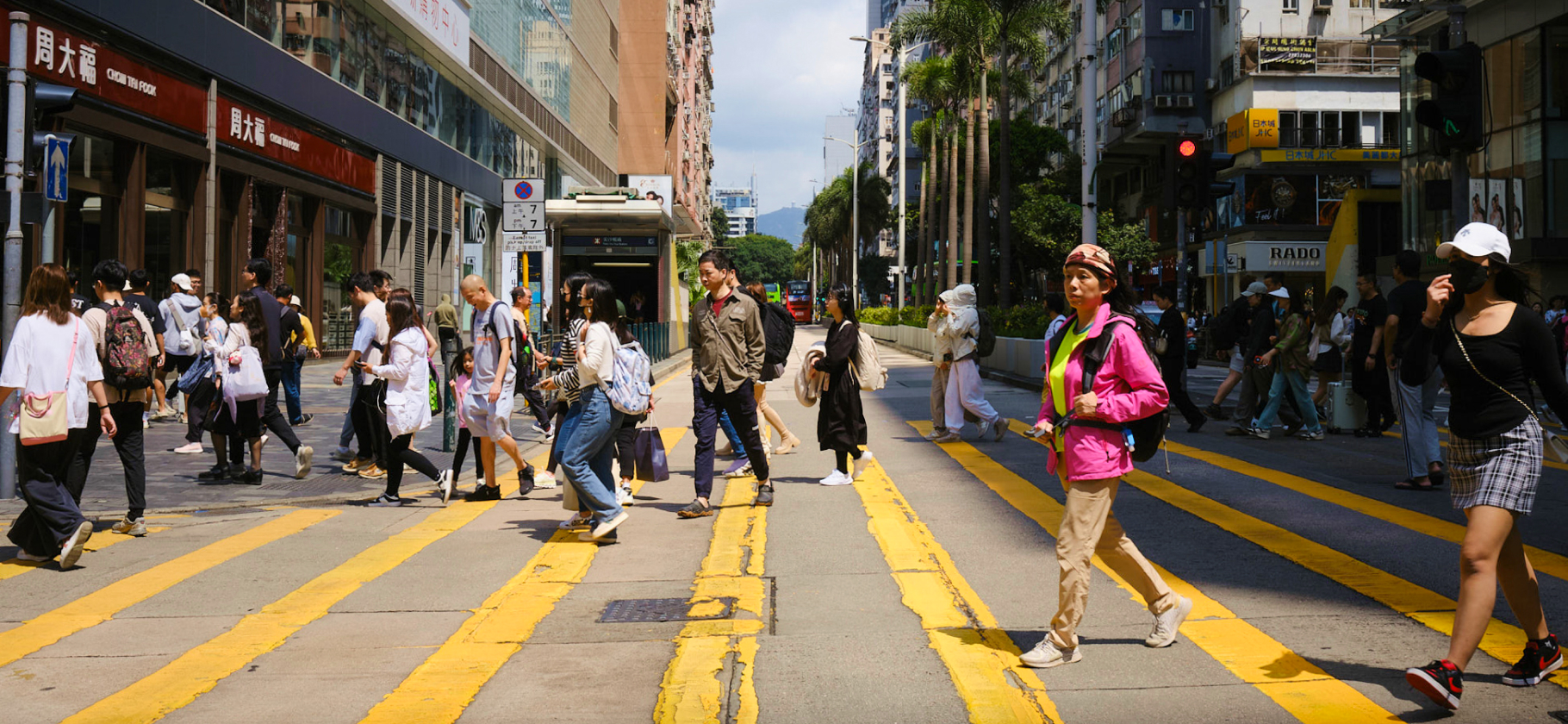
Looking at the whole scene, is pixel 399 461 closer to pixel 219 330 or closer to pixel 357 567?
pixel 357 567

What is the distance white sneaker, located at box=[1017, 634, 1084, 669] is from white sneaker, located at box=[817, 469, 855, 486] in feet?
18.1

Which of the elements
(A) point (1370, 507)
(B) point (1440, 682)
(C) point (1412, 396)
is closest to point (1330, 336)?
(C) point (1412, 396)

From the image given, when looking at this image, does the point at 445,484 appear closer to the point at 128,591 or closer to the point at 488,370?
the point at 488,370

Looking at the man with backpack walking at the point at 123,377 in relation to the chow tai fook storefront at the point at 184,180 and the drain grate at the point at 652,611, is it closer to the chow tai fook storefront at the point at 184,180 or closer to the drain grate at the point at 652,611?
the drain grate at the point at 652,611

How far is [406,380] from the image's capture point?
375 inches

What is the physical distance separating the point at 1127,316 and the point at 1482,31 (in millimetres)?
28167

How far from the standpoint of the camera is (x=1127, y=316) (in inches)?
197

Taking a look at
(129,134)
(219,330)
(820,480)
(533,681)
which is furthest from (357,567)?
(129,134)

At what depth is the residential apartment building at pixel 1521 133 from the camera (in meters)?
26.7

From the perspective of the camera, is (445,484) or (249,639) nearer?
(249,639)

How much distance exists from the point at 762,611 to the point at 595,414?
7.51 ft

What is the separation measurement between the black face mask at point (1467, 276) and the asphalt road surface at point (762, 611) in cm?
136

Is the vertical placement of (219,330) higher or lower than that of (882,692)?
higher

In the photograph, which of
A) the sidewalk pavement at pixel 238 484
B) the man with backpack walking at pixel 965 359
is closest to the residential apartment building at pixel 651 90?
the sidewalk pavement at pixel 238 484
